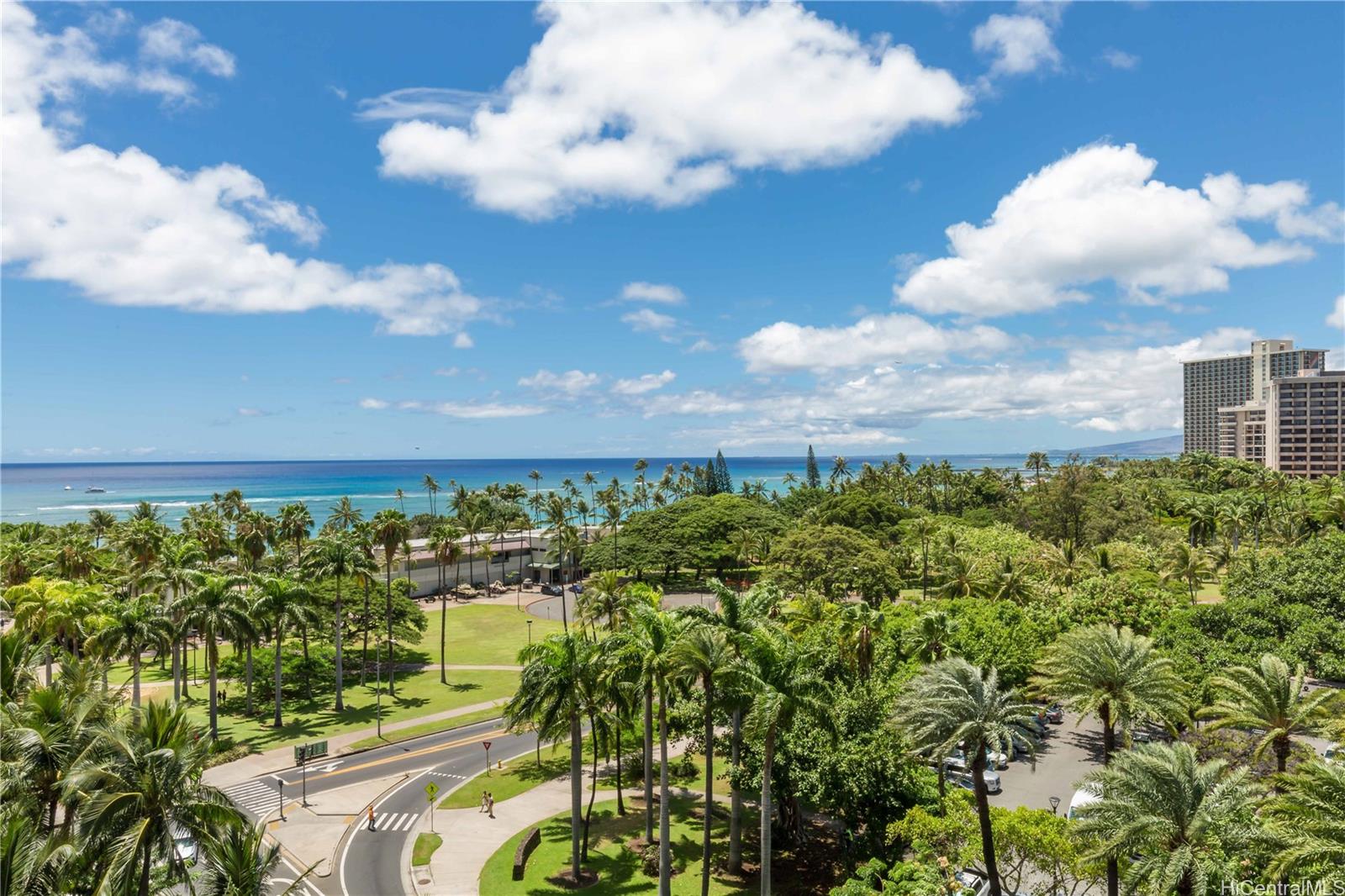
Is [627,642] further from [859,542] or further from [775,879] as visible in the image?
[859,542]

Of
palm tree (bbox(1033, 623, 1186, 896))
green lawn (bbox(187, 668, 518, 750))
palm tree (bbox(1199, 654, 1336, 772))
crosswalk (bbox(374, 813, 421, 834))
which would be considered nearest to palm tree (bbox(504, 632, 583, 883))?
crosswalk (bbox(374, 813, 421, 834))

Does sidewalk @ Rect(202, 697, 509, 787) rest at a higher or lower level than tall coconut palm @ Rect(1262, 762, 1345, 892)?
lower

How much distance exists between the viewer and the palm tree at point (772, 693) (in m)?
26.3

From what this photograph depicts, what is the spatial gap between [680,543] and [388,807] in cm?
6838

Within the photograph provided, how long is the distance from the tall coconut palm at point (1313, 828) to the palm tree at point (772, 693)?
13.9 metres

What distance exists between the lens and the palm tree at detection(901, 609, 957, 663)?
41.4m

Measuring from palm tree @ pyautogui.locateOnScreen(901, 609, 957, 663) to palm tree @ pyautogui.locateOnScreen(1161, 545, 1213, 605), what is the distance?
156ft

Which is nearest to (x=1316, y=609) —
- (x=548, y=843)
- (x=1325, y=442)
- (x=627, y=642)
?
(x=627, y=642)

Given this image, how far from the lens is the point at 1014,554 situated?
271 ft

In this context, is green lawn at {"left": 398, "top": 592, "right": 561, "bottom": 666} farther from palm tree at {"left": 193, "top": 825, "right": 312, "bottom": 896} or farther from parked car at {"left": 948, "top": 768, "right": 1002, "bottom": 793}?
palm tree at {"left": 193, "top": 825, "right": 312, "bottom": 896}

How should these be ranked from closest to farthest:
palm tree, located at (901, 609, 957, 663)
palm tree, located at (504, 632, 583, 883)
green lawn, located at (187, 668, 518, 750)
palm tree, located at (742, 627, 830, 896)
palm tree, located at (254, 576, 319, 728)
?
1. palm tree, located at (742, 627, 830, 896)
2. palm tree, located at (504, 632, 583, 883)
3. palm tree, located at (901, 609, 957, 663)
4. palm tree, located at (254, 576, 319, 728)
5. green lawn, located at (187, 668, 518, 750)

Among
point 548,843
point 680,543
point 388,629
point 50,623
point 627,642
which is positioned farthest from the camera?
point 680,543

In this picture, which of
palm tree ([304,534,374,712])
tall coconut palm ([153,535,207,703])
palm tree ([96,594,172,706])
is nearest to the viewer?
palm tree ([96,594,172,706])

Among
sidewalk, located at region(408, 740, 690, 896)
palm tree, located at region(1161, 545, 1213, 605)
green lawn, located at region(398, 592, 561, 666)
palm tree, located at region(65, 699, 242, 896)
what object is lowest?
green lawn, located at region(398, 592, 561, 666)
